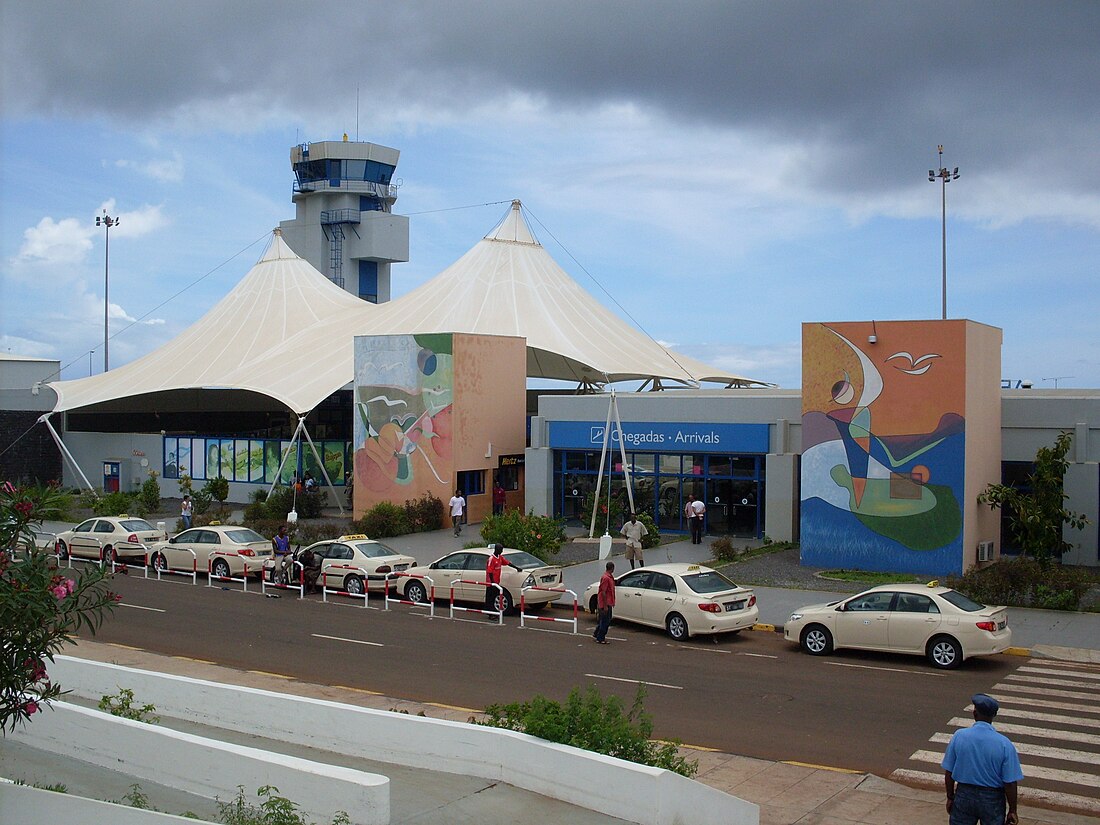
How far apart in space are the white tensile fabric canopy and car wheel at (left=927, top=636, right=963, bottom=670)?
27421mm

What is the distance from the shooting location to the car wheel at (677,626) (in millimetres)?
18828

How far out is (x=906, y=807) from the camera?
10055 mm

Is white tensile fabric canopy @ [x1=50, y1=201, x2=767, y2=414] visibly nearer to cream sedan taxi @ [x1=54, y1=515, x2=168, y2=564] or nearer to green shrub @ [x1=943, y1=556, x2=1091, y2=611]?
cream sedan taxi @ [x1=54, y1=515, x2=168, y2=564]

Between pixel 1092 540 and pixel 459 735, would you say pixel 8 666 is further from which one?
pixel 1092 540

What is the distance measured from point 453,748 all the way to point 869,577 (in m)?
17.6

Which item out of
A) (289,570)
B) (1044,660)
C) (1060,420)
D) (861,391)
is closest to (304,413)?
(289,570)

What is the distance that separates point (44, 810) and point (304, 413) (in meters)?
30.8

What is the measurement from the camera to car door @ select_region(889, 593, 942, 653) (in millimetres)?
16609

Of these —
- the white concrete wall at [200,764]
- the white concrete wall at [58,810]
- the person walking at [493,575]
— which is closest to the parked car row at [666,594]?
the person walking at [493,575]

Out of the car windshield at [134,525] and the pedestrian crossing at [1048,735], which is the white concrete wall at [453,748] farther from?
the car windshield at [134,525]

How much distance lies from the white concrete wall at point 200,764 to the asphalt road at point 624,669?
4.83 metres

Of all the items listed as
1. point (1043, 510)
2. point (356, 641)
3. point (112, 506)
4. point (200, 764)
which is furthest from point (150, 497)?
point (200, 764)

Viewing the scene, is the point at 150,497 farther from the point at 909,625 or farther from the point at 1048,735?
the point at 1048,735

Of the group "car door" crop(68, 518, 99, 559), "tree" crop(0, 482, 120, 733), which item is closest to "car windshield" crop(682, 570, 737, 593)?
"tree" crop(0, 482, 120, 733)
